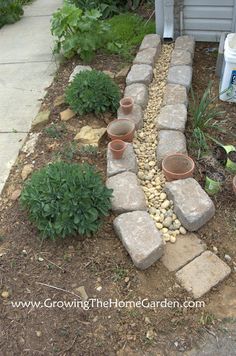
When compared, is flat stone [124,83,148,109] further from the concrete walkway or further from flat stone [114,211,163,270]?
flat stone [114,211,163,270]

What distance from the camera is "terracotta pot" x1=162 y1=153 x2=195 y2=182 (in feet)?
8.74

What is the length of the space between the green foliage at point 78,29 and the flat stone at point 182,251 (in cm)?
237

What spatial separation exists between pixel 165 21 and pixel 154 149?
1.78 m

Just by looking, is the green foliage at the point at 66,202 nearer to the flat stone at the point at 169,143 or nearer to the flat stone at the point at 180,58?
the flat stone at the point at 169,143

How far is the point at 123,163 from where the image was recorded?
2.75m

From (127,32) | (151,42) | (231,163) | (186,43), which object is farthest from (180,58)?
(231,163)

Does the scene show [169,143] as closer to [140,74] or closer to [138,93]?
[138,93]

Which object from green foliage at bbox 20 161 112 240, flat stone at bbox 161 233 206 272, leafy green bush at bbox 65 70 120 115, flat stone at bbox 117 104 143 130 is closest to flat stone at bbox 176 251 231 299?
flat stone at bbox 161 233 206 272

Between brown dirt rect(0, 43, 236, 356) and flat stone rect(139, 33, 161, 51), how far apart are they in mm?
2074

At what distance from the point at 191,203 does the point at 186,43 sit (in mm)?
2252

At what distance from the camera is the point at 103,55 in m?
4.13

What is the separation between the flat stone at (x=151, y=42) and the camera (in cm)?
404

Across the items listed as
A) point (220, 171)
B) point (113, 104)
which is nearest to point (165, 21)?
point (113, 104)

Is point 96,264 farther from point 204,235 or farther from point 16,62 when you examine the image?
point 16,62
